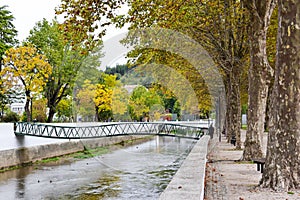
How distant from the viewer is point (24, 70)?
33.4 meters

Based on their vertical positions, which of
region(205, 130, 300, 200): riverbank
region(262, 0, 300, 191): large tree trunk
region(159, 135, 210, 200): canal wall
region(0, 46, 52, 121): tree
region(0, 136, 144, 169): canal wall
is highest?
region(0, 46, 52, 121): tree

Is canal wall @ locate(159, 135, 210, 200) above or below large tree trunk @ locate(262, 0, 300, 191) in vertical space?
below

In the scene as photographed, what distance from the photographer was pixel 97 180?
20.1 metres

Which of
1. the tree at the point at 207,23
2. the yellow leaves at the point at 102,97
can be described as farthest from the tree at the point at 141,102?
the tree at the point at 207,23

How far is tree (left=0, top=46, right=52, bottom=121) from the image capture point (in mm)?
32938

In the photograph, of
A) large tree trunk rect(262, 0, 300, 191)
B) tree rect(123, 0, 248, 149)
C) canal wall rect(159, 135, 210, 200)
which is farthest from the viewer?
tree rect(123, 0, 248, 149)

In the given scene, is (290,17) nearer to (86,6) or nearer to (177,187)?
(177,187)

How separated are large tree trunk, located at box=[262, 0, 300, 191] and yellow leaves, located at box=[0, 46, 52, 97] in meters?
27.4

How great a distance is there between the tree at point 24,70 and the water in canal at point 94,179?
9.05 meters

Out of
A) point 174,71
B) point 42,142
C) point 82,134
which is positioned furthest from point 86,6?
point 82,134

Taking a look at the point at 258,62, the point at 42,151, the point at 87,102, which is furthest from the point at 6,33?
the point at 258,62

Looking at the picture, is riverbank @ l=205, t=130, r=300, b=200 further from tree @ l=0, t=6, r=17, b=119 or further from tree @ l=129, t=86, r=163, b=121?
tree @ l=0, t=6, r=17, b=119

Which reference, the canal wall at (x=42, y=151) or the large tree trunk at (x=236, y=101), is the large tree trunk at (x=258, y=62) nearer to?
the large tree trunk at (x=236, y=101)

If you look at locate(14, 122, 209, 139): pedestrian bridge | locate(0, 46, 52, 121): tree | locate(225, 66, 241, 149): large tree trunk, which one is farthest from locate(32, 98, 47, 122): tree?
locate(225, 66, 241, 149): large tree trunk
